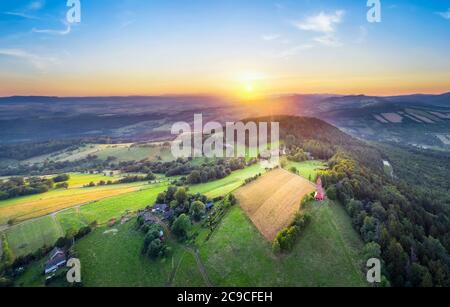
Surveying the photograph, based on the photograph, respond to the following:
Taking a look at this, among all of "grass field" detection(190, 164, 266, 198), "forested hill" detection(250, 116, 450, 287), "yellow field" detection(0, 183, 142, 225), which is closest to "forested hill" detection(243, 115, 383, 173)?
"forested hill" detection(250, 116, 450, 287)

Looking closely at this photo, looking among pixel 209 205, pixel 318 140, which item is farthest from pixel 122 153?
pixel 209 205

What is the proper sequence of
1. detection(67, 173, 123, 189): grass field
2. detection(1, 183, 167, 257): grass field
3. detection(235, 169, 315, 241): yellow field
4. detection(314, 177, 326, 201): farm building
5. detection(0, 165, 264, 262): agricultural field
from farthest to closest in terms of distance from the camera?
detection(67, 173, 123, 189): grass field < detection(0, 165, 264, 262): agricultural field < detection(1, 183, 167, 257): grass field < detection(314, 177, 326, 201): farm building < detection(235, 169, 315, 241): yellow field

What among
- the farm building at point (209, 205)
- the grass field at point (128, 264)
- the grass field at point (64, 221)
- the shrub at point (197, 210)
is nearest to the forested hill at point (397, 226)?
the farm building at point (209, 205)

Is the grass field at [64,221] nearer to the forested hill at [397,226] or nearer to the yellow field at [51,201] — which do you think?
the yellow field at [51,201]

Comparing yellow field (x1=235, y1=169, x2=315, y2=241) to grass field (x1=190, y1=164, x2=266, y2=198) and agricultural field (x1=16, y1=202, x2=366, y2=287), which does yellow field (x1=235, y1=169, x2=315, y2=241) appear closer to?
agricultural field (x1=16, y1=202, x2=366, y2=287)

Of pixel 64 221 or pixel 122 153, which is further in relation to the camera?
pixel 122 153

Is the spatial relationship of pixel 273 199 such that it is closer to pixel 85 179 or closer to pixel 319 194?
pixel 319 194
